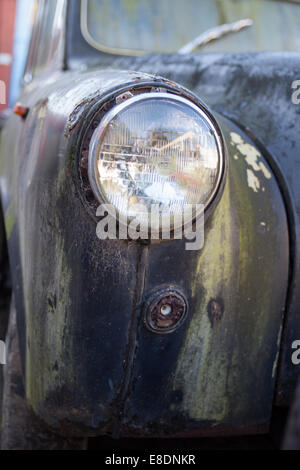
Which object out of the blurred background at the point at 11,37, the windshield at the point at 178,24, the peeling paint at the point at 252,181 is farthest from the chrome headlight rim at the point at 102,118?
the blurred background at the point at 11,37

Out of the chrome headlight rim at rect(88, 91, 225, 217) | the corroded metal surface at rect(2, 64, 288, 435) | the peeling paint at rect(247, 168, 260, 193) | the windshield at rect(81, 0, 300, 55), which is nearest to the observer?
the chrome headlight rim at rect(88, 91, 225, 217)

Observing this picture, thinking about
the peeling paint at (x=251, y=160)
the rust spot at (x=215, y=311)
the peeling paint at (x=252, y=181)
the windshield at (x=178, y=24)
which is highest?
the windshield at (x=178, y=24)

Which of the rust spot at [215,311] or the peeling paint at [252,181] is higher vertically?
the peeling paint at [252,181]

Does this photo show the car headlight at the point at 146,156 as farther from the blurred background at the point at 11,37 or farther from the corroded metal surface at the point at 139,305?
the blurred background at the point at 11,37

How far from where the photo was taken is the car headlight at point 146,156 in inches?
42.4

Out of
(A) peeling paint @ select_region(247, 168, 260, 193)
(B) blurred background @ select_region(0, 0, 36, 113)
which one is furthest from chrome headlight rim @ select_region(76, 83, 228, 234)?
(B) blurred background @ select_region(0, 0, 36, 113)

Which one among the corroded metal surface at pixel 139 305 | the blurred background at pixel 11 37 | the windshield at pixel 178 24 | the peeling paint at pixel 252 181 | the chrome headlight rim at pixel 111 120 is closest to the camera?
the chrome headlight rim at pixel 111 120

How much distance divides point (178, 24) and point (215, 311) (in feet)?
4.93

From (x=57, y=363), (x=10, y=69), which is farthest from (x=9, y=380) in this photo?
(x=10, y=69)

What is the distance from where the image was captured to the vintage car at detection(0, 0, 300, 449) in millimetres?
1105

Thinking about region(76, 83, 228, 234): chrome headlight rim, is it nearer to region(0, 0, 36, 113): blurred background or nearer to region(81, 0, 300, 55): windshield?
region(81, 0, 300, 55): windshield

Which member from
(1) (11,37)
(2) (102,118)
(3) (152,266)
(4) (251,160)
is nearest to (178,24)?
(4) (251,160)

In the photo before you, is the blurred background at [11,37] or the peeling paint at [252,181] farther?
the blurred background at [11,37]

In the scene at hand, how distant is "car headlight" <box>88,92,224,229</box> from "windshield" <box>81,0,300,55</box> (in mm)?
1145
